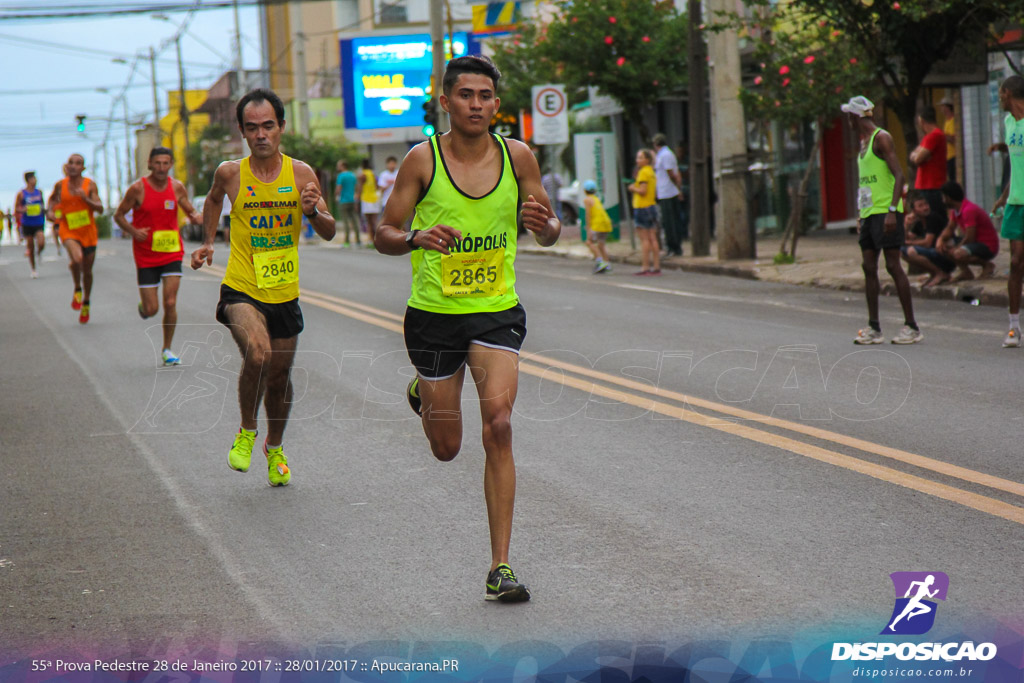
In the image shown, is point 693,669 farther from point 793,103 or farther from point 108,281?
point 108,281

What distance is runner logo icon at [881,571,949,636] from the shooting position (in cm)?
407

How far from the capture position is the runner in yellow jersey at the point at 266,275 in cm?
655

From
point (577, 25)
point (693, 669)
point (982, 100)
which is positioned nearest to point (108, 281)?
point (577, 25)

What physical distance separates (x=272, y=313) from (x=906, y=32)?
36.4 feet

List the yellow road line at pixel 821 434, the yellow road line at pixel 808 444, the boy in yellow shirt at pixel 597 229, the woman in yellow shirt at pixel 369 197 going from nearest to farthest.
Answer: the yellow road line at pixel 808 444, the yellow road line at pixel 821 434, the boy in yellow shirt at pixel 597 229, the woman in yellow shirt at pixel 369 197

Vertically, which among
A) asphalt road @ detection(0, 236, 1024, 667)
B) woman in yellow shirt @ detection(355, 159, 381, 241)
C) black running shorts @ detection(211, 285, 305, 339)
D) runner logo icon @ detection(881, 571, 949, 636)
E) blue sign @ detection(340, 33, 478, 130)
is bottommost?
runner logo icon @ detection(881, 571, 949, 636)

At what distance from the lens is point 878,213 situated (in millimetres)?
10680

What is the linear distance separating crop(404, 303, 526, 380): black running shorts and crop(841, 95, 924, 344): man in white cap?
21.3ft

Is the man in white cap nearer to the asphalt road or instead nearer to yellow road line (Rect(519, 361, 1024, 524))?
the asphalt road

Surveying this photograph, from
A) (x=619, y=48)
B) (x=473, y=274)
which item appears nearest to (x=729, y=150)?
(x=619, y=48)

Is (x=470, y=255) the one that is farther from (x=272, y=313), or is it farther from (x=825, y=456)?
(x=825, y=456)

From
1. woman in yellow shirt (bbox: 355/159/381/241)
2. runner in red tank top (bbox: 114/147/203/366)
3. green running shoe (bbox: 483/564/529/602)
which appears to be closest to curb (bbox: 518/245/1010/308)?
runner in red tank top (bbox: 114/147/203/366)

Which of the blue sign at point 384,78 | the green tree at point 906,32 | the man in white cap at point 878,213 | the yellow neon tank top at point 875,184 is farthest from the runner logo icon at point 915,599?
the blue sign at point 384,78

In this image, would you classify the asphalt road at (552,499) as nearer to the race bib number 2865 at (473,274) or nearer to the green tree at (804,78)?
the race bib number 2865 at (473,274)
